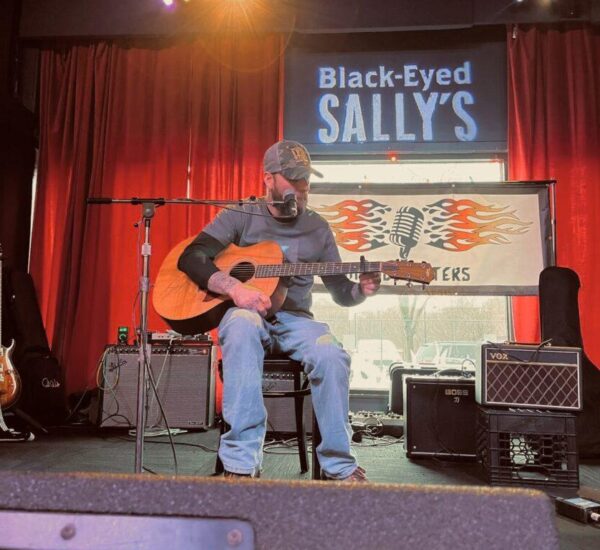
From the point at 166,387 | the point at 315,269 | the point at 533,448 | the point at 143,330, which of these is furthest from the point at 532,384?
the point at 166,387

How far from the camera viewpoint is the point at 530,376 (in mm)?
2557

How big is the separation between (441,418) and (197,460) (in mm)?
1339

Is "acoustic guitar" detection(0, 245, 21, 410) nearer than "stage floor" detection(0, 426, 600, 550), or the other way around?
"stage floor" detection(0, 426, 600, 550)

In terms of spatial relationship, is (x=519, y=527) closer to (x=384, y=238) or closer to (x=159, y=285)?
(x=159, y=285)

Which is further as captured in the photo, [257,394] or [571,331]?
[571,331]

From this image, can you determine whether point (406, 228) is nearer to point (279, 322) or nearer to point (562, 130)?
point (562, 130)

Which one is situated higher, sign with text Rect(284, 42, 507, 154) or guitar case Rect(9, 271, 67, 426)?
sign with text Rect(284, 42, 507, 154)

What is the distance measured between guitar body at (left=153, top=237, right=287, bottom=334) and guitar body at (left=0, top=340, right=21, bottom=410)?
167 cm

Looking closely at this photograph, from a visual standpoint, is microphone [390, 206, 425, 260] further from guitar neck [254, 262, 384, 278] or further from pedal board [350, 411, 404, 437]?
guitar neck [254, 262, 384, 278]

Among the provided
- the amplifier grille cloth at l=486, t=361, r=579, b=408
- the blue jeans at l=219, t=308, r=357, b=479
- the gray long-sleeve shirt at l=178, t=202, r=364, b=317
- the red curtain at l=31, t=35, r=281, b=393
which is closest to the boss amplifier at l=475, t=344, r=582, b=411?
the amplifier grille cloth at l=486, t=361, r=579, b=408

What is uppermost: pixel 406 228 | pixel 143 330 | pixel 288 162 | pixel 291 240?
pixel 406 228

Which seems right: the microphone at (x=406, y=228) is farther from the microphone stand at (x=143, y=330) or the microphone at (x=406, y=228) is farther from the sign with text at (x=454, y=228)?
the microphone stand at (x=143, y=330)

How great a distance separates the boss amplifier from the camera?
2494mm

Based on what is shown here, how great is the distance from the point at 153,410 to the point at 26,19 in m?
3.56
